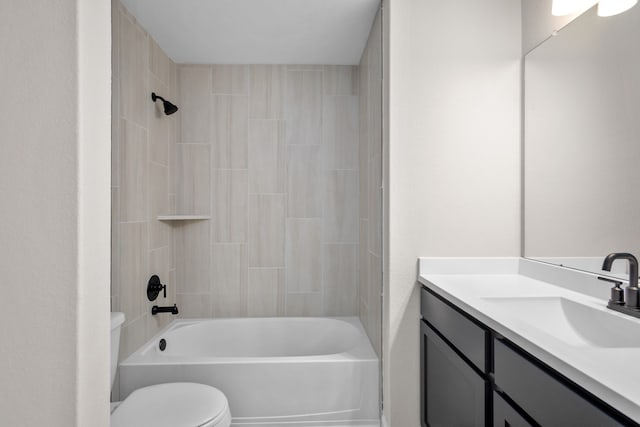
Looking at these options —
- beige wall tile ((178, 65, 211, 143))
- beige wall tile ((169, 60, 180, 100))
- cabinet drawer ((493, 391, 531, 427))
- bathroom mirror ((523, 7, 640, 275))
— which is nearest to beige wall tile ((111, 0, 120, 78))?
beige wall tile ((169, 60, 180, 100))

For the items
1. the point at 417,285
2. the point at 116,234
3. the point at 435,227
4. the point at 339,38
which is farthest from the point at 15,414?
the point at 339,38

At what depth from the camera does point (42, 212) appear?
1.16 metres

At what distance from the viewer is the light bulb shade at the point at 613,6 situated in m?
1.32

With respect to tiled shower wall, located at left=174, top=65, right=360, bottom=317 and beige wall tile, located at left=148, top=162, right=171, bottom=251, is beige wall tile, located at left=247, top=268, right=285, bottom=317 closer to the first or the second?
tiled shower wall, located at left=174, top=65, right=360, bottom=317

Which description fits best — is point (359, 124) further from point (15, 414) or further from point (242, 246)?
point (15, 414)

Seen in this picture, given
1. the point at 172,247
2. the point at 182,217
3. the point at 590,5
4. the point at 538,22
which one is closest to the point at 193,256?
the point at 172,247

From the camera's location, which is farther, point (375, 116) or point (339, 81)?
point (339, 81)

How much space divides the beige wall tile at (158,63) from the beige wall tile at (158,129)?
0.13ft

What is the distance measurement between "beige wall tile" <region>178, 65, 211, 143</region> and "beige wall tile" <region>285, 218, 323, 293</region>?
0.91m

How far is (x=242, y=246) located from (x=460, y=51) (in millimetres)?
1870

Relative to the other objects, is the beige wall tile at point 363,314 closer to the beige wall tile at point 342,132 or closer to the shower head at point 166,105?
the beige wall tile at point 342,132

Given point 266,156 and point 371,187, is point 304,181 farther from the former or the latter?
point 371,187

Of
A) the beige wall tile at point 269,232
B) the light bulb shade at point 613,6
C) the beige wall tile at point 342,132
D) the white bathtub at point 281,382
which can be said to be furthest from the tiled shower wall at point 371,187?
the light bulb shade at point 613,6

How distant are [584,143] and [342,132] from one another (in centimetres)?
166
